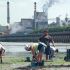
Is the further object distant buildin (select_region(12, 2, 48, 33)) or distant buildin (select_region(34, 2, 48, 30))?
distant buildin (select_region(34, 2, 48, 30))

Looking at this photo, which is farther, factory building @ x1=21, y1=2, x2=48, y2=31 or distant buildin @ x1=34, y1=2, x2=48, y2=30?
distant buildin @ x1=34, y1=2, x2=48, y2=30

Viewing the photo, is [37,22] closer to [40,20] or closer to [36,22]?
[36,22]

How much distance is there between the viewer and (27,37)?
90938 mm

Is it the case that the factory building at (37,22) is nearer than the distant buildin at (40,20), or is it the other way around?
the factory building at (37,22)

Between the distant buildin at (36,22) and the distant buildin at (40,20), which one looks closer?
the distant buildin at (36,22)

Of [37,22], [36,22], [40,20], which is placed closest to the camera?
[37,22]

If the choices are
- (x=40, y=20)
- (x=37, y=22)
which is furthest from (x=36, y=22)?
(x=40, y=20)

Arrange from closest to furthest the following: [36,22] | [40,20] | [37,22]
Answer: [37,22] < [36,22] < [40,20]

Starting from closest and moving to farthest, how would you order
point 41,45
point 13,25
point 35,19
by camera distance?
point 41,45 → point 13,25 → point 35,19

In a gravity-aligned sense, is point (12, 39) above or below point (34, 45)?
below

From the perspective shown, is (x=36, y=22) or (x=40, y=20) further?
(x=40, y=20)

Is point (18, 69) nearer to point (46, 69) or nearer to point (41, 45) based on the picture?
point (46, 69)

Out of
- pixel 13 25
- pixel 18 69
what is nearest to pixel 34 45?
pixel 18 69

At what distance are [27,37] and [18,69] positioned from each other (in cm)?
7725
